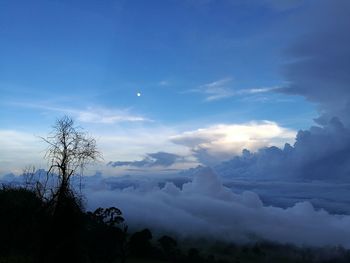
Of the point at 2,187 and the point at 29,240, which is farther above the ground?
the point at 2,187

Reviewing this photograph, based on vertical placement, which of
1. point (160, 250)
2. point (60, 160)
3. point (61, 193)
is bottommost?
point (160, 250)

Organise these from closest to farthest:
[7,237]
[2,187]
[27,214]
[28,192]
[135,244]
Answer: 1. [7,237]
2. [27,214]
3. [28,192]
4. [2,187]
5. [135,244]

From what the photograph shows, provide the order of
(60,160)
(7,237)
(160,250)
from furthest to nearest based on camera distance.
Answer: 1. (160,250)
2. (7,237)
3. (60,160)

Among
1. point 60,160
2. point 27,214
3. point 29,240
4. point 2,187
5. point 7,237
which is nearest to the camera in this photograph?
point 60,160

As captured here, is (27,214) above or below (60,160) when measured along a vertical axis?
below

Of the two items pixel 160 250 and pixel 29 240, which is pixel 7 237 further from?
pixel 160 250

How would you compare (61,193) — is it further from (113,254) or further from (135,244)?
(135,244)

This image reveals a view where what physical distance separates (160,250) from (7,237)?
100m

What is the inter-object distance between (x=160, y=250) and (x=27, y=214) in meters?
97.5

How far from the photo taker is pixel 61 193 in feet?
109

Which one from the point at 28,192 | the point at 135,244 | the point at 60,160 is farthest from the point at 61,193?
the point at 135,244

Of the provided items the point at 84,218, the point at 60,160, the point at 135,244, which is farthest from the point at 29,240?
the point at 135,244

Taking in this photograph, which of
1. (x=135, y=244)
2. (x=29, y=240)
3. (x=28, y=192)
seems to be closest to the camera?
(x=29, y=240)

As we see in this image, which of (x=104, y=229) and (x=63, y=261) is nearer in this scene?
(x=63, y=261)
